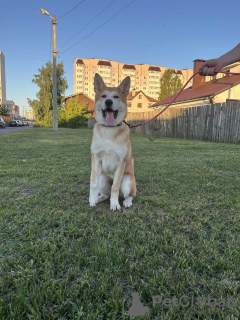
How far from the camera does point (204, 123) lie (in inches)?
482

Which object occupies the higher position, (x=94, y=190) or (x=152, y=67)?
(x=152, y=67)

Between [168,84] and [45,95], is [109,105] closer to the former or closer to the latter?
[168,84]

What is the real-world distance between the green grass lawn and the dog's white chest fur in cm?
57

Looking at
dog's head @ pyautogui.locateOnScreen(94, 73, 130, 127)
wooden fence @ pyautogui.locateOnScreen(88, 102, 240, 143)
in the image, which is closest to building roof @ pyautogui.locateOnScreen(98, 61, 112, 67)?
wooden fence @ pyautogui.locateOnScreen(88, 102, 240, 143)

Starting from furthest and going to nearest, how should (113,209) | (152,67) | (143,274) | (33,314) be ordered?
(152,67)
(113,209)
(143,274)
(33,314)

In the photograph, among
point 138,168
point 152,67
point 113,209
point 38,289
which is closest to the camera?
point 38,289

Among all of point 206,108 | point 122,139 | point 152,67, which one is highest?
point 152,67

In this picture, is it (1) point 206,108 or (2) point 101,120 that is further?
(1) point 206,108

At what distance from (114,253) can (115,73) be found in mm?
106066

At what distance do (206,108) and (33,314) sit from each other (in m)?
12.9

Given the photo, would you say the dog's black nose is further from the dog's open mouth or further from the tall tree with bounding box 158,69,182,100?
the tall tree with bounding box 158,69,182,100

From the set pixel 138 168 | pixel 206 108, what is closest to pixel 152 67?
pixel 206 108

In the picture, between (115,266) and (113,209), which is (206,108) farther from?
(115,266)

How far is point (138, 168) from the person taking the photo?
4641 mm
